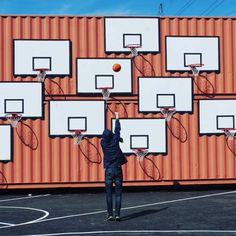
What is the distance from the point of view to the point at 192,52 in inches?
727

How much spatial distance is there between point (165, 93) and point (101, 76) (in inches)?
83.6

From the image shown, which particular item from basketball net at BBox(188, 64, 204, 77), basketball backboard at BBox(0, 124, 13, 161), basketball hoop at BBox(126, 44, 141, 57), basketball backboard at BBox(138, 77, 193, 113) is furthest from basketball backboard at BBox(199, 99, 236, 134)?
basketball backboard at BBox(0, 124, 13, 161)

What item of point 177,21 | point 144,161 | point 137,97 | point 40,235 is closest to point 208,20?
point 177,21

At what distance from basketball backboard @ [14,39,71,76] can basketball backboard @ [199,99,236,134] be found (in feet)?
14.8

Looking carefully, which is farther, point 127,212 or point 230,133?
point 230,133

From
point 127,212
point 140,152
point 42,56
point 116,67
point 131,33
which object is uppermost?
point 131,33

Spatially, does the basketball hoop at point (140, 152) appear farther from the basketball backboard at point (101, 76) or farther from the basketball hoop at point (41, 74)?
the basketball hoop at point (41, 74)

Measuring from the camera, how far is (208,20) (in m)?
18.6

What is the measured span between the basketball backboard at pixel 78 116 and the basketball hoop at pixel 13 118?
3.25 ft

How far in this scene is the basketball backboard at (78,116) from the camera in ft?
58.1

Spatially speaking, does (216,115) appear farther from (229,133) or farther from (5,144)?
(5,144)

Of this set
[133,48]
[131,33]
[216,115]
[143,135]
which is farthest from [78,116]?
[216,115]

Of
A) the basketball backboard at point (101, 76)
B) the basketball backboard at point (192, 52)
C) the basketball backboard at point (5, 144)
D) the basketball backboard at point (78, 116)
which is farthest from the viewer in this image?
the basketball backboard at point (192, 52)

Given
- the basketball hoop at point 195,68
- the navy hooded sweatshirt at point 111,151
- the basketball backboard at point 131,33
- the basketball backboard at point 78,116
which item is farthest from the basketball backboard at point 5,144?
the basketball hoop at point 195,68
